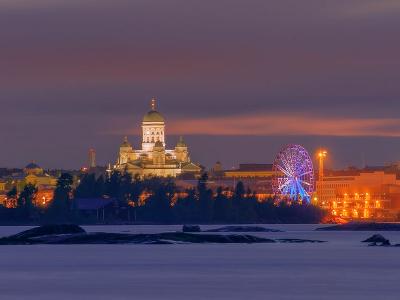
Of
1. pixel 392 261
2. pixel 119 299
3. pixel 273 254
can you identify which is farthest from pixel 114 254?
pixel 119 299

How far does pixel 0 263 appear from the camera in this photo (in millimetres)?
123250

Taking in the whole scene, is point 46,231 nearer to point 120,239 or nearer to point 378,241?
point 120,239

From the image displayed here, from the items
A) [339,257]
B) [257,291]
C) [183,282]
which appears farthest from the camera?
[339,257]

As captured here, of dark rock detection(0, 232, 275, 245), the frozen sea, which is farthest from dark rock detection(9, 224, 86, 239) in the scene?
the frozen sea

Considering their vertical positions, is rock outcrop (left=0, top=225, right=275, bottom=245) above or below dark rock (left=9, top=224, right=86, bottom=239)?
below

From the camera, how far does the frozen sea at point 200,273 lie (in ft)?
309

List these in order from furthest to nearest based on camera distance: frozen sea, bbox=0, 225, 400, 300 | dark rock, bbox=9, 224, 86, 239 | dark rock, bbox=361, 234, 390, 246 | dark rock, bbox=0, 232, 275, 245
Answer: dark rock, bbox=9, 224, 86, 239
dark rock, bbox=361, 234, 390, 246
dark rock, bbox=0, 232, 275, 245
frozen sea, bbox=0, 225, 400, 300

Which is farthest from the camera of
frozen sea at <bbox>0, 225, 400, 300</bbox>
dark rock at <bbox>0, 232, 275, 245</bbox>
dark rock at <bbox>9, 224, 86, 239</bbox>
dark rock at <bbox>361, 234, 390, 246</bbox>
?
dark rock at <bbox>9, 224, 86, 239</bbox>

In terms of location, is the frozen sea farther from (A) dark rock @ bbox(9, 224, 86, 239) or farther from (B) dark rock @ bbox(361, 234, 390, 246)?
(A) dark rock @ bbox(9, 224, 86, 239)

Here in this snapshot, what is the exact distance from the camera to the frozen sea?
9431cm

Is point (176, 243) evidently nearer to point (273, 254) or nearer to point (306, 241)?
point (306, 241)

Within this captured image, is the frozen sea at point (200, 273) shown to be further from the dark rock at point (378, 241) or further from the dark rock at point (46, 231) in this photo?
the dark rock at point (46, 231)

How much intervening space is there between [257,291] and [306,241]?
7142cm

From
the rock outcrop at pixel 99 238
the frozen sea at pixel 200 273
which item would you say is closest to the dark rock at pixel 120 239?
the rock outcrop at pixel 99 238
